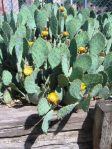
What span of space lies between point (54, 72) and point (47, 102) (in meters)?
0.21

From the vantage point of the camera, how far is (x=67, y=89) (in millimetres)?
1786

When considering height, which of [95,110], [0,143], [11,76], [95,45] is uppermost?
[95,45]

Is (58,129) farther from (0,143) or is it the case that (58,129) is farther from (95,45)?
(95,45)

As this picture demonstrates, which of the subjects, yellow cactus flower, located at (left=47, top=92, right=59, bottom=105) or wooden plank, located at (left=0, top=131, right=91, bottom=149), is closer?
yellow cactus flower, located at (left=47, top=92, right=59, bottom=105)

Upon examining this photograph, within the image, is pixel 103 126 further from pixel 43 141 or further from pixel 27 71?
pixel 27 71

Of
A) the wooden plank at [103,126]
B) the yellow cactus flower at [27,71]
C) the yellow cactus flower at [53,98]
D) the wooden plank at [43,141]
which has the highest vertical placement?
the yellow cactus flower at [27,71]

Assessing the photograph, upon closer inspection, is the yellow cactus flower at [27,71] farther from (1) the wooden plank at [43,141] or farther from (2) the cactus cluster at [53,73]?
(1) the wooden plank at [43,141]

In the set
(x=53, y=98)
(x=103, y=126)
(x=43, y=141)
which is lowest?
(x=43, y=141)

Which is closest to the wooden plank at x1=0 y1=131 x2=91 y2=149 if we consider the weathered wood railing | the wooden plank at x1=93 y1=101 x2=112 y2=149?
the weathered wood railing

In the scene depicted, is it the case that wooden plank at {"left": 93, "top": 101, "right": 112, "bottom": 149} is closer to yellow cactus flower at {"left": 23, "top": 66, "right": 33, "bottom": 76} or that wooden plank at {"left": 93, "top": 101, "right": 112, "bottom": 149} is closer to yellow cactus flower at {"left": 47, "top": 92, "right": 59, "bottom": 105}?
yellow cactus flower at {"left": 47, "top": 92, "right": 59, "bottom": 105}

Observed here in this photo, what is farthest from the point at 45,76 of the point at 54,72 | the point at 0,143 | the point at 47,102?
the point at 0,143

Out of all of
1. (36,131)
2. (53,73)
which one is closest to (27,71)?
(53,73)

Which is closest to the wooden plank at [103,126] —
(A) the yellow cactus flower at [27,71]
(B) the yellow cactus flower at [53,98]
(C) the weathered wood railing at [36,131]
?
(C) the weathered wood railing at [36,131]

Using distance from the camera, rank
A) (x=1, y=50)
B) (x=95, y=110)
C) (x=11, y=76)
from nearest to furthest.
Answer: (x=95, y=110) < (x=11, y=76) < (x=1, y=50)
